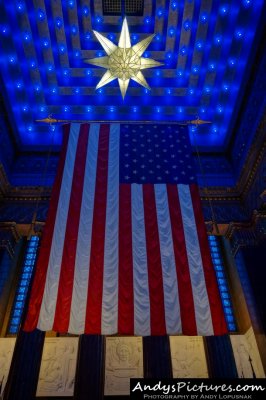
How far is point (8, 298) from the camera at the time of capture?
9516mm

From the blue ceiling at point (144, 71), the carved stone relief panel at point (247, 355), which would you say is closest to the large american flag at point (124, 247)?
the blue ceiling at point (144, 71)

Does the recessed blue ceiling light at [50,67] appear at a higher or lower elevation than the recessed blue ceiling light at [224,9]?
higher

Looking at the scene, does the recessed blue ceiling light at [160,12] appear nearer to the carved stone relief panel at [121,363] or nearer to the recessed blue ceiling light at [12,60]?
the recessed blue ceiling light at [12,60]

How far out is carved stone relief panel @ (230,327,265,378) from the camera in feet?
26.3

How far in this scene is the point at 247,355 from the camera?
8.42m

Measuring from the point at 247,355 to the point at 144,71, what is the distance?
10170mm

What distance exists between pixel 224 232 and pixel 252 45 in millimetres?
6512

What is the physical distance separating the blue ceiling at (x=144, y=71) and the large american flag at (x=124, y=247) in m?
2.62

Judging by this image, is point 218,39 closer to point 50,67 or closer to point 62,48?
point 62,48

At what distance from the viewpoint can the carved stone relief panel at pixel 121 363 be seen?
308 inches

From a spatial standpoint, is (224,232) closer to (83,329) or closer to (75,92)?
(83,329)

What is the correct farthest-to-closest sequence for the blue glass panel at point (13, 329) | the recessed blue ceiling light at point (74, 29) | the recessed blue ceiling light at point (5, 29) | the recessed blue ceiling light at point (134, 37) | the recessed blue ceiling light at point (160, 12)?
1. the recessed blue ceiling light at point (134, 37)
2. the recessed blue ceiling light at point (74, 29)
3. the recessed blue ceiling light at point (160, 12)
4. the recessed blue ceiling light at point (5, 29)
5. the blue glass panel at point (13, 329)

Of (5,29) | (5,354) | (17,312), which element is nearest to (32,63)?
(5,29)

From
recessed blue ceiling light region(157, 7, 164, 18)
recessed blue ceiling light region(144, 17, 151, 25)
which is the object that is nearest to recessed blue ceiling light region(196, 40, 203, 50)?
recessed blue ceiling light region(157, 7, 164, 18)
